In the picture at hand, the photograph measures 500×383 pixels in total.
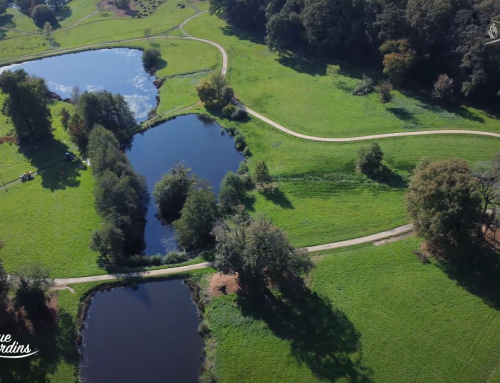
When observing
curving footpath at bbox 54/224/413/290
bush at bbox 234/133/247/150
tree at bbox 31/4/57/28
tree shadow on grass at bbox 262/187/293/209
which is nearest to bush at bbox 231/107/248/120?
bush at bbox 234/133/247/150

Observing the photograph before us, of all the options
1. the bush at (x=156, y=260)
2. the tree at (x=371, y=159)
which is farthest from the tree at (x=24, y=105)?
the tree at (x=371, y=159)

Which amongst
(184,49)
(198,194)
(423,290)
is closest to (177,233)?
(198,194)

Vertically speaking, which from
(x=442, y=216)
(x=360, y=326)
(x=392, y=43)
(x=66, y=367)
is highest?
(x=392, y=43)

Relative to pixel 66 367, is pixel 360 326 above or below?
above

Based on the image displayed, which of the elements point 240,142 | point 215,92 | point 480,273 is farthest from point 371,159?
point 215,92

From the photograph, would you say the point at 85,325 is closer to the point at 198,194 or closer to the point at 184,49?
the point at 198,194

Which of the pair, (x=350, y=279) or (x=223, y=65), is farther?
(x=223, y=65)
